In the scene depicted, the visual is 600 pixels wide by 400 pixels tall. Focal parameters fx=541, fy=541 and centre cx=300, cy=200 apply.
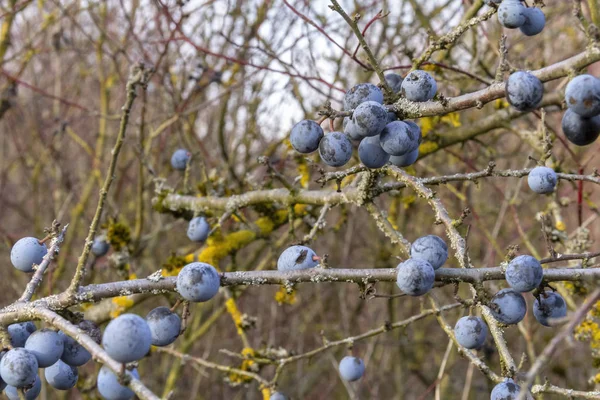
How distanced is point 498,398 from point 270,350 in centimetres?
126

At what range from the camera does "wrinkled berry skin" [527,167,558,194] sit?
4.96 feet

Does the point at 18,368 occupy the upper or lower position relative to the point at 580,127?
lower

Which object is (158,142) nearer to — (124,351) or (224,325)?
(224,325)

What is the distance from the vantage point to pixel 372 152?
4.64ft

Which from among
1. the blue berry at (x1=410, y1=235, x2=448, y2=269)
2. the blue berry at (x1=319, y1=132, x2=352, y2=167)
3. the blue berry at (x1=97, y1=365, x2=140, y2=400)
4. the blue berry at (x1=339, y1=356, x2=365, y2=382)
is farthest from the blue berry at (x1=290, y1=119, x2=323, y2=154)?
the blue berry at (x1=339, y1=356, x2=365, y2=382)

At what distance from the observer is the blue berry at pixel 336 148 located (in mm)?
1398

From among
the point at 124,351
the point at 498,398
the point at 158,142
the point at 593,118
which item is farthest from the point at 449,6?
the point at 124,351

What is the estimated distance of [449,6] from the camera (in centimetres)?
421

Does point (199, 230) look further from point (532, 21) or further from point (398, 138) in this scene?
point (532, 21)

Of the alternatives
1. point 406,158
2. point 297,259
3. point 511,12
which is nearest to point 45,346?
point 297,259

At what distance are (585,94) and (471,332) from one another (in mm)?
626

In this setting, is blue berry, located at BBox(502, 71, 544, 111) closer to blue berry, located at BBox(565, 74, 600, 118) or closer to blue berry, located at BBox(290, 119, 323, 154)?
blue berry, located at BBox(565, 74, 600, 118)

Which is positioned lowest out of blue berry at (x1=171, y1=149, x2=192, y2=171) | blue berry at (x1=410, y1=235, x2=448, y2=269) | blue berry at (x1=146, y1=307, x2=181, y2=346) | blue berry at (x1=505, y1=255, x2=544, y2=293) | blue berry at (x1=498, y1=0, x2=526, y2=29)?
blue berry at (x1=146, y1=307, x2=181, y2=346)

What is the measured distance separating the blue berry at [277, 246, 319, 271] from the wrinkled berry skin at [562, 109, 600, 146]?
0.68 m
